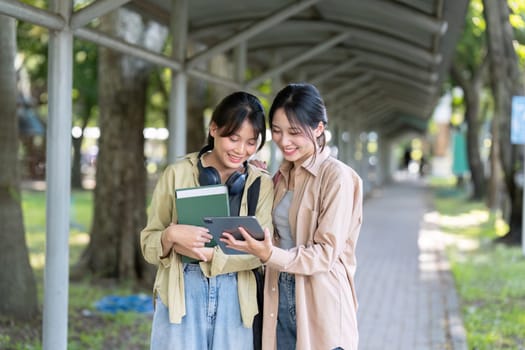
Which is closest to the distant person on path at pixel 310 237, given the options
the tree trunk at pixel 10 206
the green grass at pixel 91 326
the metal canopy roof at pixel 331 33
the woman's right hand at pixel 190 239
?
the woman's right hand at pixel 190 239

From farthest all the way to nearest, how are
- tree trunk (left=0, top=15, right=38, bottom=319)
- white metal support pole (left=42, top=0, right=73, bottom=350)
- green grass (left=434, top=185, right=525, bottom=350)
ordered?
green grass (left=434, top=185, right=525, bottom=350) → tree trunk (left=0, top=15, right=38, bottom=319) → white metal support pole (left=42, top=0, right=73, bottom=350)

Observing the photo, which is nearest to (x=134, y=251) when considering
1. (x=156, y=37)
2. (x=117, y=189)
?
(x=117, y=189)

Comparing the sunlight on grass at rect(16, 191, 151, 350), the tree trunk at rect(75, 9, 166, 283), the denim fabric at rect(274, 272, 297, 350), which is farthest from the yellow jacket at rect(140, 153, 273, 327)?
the tree trunk at rect(75, 9, 166, 283)

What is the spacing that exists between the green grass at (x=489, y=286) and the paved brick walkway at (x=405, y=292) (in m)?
0.16

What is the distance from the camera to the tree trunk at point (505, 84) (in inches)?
434

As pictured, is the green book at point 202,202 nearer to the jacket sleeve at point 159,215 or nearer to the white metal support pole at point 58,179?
the jacket sleeve at point 159,215

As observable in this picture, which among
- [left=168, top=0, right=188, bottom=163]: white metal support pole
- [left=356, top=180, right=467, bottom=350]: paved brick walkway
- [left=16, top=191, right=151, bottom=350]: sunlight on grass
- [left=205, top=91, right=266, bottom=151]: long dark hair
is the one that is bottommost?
[left=356, top=180, right=467, bottom=350]: paved brick walkway

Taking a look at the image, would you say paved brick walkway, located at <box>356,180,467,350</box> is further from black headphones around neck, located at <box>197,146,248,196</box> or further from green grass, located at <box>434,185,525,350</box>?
black headphones around neck, located at <box>197,146,248,196</box>

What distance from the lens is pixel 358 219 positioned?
9.73 ft

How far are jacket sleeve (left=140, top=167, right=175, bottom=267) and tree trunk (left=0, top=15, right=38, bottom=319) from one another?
3716 mm

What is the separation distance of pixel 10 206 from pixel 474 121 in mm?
18849

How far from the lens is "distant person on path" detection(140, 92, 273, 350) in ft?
9.23

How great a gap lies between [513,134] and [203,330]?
8384mm

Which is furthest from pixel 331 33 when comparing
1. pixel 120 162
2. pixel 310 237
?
pixel 310 237
